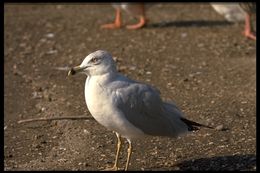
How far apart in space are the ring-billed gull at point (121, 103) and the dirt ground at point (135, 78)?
0.41m

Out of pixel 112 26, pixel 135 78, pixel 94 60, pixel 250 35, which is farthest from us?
pixel 112 26

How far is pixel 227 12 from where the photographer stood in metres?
11.1

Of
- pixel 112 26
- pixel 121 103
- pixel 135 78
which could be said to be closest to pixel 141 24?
pixel 112 26

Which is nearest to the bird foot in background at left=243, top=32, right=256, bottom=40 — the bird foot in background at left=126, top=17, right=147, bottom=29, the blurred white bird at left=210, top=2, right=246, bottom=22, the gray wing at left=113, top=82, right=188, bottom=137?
the blurred white bird at left=210, top=2, right=246, bottom=22

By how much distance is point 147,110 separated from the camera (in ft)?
17.9

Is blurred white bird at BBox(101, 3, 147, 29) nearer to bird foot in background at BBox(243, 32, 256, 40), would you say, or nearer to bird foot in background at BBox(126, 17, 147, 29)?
bird foot in background at BBox(126, 17, 147, 29)

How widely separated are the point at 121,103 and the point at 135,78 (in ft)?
10.9

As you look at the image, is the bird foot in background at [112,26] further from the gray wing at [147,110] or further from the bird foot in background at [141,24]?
the gray wing at [147,110]

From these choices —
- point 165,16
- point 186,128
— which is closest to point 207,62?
point 165,16

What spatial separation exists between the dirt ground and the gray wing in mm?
368

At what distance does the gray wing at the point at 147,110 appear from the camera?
17.4ft

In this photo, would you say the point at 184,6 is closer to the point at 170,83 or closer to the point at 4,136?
the point at 170,83

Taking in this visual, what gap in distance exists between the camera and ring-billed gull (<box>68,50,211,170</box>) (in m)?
5.23

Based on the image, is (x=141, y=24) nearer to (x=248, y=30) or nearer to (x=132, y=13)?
(x=132, y=13)
